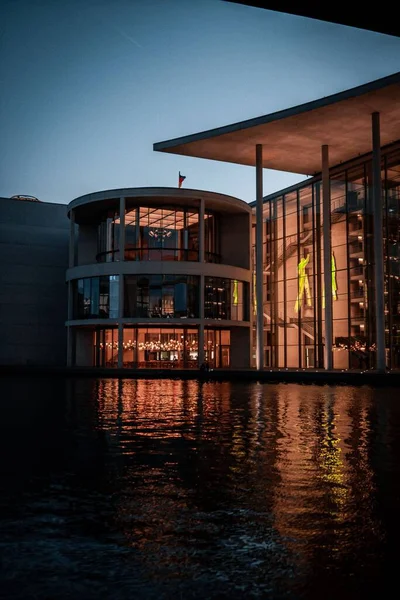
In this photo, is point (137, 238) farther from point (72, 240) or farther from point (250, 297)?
point (250, 297)

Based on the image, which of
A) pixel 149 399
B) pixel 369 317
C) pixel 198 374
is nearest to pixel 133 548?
pixel 149 399

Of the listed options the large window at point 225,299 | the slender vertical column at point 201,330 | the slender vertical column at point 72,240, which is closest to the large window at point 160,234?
the large window at point 225,299

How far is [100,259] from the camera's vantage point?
53.5m

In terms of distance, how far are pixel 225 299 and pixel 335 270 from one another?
8.80m

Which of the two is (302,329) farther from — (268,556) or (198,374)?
(268,556)

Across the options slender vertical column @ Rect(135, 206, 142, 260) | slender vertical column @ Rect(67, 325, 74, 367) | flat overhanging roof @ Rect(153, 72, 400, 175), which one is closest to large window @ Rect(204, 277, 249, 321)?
slender vertical column @ Rect(135, 206, 142, 260)

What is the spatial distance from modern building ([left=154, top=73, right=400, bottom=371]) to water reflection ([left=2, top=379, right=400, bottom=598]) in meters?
26.6

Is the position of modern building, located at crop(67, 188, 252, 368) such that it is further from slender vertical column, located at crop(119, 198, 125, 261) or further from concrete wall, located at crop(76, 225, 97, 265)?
concrete wall, located at crop(76, 225, 97, 265)

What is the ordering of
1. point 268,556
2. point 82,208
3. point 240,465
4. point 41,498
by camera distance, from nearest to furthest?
point 268,556, point 41,498, point 240,465, point 82,208

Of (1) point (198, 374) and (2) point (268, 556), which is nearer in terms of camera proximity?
(2) point (268, 556)

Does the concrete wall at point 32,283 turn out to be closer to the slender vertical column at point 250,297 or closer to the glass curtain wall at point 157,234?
the glass curtain wall at point 157,234

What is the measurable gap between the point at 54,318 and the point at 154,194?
16457mm

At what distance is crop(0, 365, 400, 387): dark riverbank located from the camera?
1293 inches

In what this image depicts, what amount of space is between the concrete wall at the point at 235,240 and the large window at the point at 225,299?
8.39 feet
